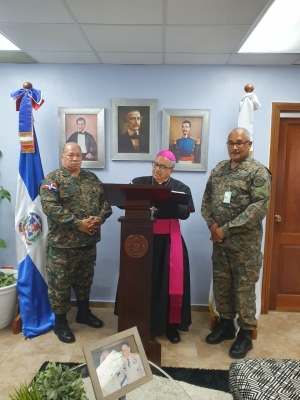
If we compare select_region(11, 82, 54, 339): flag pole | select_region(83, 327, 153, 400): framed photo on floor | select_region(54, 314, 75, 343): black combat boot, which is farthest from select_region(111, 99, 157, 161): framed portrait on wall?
select_region(83, 327, 153, 400): framed photo on floor

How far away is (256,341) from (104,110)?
2274mm

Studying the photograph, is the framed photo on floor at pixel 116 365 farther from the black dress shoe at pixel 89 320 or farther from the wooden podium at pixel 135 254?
the black dress shoe at pixel 89 320

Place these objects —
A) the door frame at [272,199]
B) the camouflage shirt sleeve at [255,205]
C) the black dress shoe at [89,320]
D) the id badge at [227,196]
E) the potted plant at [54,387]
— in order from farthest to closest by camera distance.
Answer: the door frame at [272,199]
the black dress shoe at [89,320]
the id badge at [227,196]
the camouflage shirt sleeve at [255,205]
the potted plant at [54,387]

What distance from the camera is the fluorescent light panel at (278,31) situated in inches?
71.8

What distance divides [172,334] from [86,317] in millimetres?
730

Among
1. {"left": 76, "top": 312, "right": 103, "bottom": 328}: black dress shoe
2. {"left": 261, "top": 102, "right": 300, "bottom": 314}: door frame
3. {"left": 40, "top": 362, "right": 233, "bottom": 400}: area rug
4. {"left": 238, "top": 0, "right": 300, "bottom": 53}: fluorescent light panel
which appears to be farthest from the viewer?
{"left": 261, "top": 102, "right": 300, "bottom": 314}: door frame

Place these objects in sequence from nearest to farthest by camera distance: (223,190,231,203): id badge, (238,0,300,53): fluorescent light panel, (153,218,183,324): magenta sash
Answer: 1. (238,0,300,53): fluorescent light panel
2. (223,190,231,203): id badge
3. (153,218,183,324): magenta sash

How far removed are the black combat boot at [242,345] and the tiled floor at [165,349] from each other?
52 millimetres

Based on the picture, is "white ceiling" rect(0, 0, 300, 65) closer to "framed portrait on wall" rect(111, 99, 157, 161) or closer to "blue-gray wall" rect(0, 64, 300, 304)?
"blue-gray wall" rect(0, 64, 300, 304)

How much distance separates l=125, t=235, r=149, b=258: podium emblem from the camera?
1.74 m

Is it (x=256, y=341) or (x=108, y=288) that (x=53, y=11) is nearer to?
(x=108, y=288)

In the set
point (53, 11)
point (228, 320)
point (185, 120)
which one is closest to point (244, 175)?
point (185, 120)

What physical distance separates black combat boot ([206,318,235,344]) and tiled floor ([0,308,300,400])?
43 millimetres

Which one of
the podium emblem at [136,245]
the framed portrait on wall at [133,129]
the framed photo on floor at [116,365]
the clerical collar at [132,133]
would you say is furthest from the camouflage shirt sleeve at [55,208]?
the framed photo on floor at [116,365]
